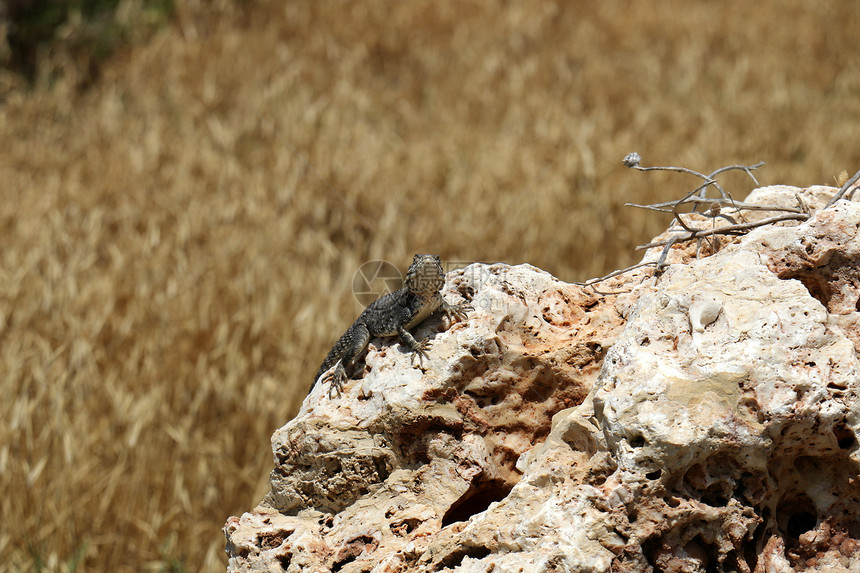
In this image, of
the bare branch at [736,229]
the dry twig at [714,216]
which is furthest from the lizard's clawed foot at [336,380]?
the bare branch at [736,229]

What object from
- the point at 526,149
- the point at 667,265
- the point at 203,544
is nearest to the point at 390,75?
the point at 526,149

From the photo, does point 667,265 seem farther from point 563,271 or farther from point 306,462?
point 563,271

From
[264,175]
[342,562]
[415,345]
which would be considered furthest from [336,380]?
[264,175]

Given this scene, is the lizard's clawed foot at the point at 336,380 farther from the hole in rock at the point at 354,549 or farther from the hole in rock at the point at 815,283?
the hole in rock at the point at 815,283

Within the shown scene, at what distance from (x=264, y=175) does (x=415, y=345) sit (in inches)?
180

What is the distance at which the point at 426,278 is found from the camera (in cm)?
205

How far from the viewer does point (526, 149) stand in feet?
21.0

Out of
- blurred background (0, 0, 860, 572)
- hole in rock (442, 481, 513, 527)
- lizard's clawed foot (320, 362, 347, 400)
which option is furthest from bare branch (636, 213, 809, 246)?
blurred background (0, 0, 860, 572)

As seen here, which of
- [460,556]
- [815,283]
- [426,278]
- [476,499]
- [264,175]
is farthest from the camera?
[264,175]

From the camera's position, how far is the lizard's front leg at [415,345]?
6.39 ft

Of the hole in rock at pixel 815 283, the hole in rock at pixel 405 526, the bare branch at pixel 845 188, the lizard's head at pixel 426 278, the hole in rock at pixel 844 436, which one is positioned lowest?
the hole in rock at pixel 405 526

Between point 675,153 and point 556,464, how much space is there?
494cm

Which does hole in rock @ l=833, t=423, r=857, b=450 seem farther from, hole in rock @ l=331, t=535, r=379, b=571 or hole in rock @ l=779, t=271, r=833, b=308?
hole in rock @ l=331, t=535, r=379, b=571

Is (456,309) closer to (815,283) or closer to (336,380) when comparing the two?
(336,380)
